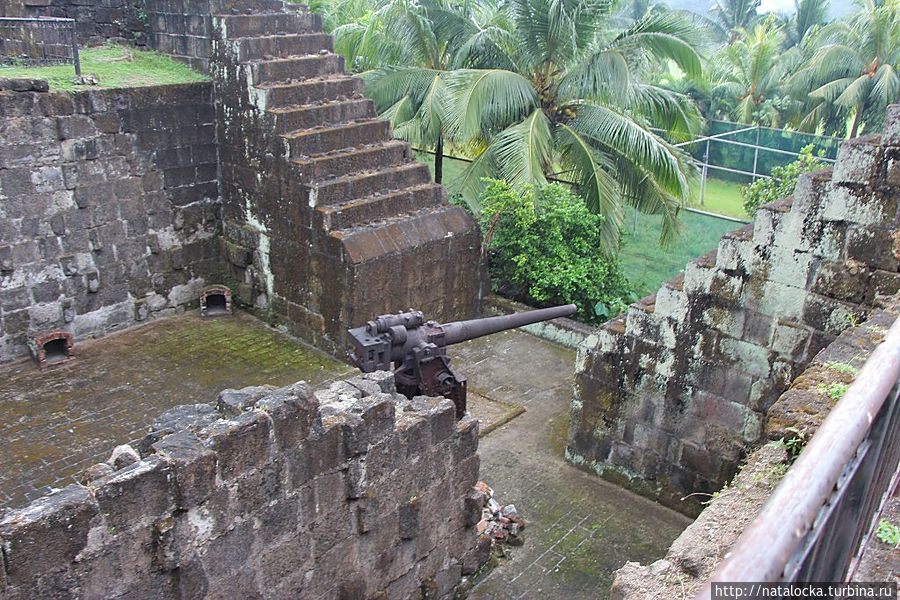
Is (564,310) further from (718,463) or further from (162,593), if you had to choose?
(162,593)

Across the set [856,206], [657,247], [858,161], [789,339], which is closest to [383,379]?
[789,339]

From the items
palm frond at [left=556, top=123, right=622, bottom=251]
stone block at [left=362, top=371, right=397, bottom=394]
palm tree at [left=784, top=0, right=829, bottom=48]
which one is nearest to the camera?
stone block at [left=362, top=371, right=397, bottom=394]

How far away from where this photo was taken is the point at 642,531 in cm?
716

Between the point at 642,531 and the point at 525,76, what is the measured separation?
7.20 m

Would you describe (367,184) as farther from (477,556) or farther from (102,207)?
(477,556)

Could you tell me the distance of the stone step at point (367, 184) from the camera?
379 inches

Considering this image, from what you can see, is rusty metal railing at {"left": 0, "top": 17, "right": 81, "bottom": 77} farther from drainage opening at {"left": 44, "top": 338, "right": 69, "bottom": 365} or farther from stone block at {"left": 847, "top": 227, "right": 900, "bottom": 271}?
stone block at {"left": 847, "top": 227, "right": 900, "bottom": 271}

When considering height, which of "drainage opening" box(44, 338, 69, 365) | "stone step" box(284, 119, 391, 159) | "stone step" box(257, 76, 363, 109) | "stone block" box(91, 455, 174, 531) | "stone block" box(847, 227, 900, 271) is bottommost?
"drainage opening" box(44, 338, 69, 365)

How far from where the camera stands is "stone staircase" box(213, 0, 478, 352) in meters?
9.62

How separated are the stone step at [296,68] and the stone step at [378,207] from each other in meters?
1.88

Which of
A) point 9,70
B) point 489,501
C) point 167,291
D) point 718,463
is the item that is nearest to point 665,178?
point 718,463

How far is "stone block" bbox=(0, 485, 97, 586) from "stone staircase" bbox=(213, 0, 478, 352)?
5608 mm

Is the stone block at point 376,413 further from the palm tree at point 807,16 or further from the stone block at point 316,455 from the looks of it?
the palm tree at point 807,16

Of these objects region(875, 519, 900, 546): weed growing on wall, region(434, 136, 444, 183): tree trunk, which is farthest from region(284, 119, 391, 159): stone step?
region(875, 519, 900, 546): weed growing on wall
